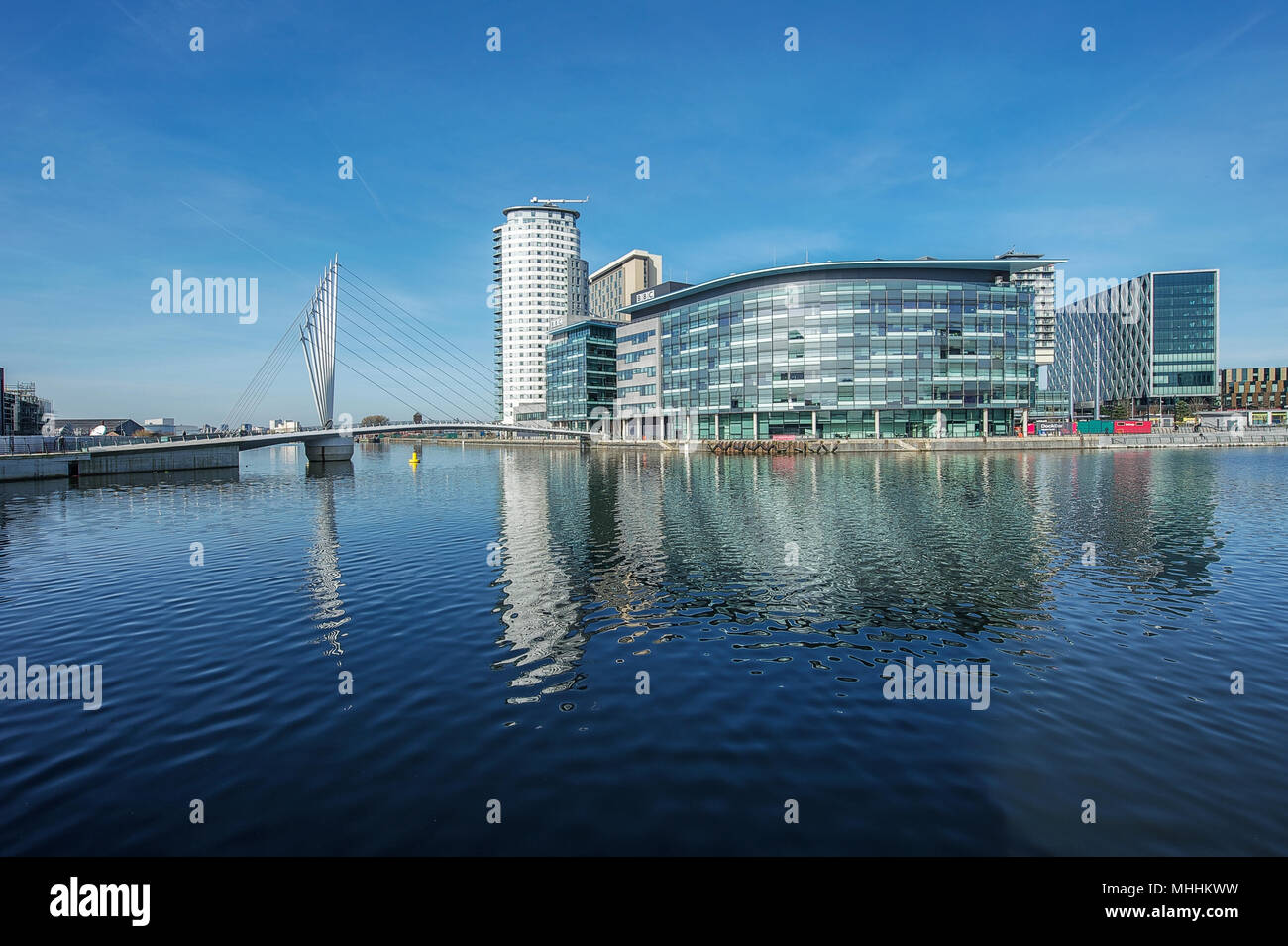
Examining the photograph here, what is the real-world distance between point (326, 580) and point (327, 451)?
261 feet

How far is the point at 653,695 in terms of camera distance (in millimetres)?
12070

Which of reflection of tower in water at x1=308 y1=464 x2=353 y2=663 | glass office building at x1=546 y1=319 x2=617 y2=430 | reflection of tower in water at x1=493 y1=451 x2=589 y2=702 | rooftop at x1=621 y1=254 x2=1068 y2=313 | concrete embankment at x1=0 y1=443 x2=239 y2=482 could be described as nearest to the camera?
reflection of tower in water at x1=493 y1=451 x2=589 y2=702

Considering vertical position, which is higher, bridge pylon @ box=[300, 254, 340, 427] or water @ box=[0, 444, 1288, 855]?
bridge pylon @ box=[300, 254, 340, 427]

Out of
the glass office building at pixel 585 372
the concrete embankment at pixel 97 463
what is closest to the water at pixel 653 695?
the concrete embankment at pixel 97 463

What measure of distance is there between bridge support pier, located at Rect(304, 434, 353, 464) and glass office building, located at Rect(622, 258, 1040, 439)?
70724mm

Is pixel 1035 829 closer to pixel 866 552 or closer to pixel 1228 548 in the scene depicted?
pixel 866 552

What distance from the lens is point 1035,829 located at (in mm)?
7805

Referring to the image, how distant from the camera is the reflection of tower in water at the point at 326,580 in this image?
1588 cm

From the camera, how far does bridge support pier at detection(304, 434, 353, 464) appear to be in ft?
301

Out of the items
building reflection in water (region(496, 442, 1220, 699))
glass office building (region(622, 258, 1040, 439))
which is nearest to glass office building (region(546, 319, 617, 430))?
glass office building (region(622, 258, 1040, 439))

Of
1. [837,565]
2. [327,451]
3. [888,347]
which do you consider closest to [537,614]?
[837,565]

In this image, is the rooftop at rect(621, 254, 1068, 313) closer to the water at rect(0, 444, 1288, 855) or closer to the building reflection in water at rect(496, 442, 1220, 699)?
the building reflection in water at rect(496, 442, 1220, 699)
